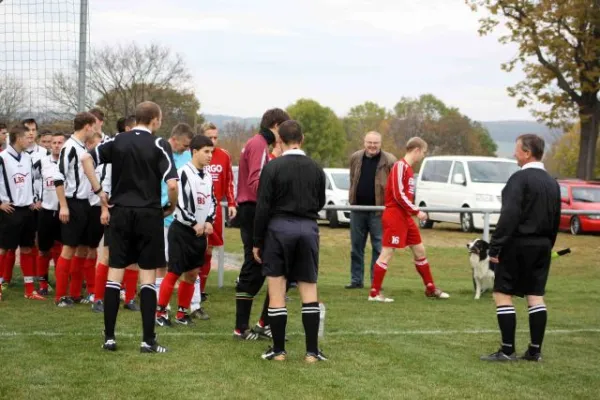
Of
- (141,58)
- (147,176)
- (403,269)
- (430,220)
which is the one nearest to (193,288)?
(147,176)

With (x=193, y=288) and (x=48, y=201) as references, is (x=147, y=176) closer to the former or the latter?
(x=193, y=288)

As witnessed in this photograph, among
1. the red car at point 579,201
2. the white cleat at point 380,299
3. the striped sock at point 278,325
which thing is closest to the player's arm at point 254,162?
the striped sock at point 278,325

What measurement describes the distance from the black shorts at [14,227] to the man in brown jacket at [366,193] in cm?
464

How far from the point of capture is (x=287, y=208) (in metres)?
7.57

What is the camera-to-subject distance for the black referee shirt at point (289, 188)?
24.8ft

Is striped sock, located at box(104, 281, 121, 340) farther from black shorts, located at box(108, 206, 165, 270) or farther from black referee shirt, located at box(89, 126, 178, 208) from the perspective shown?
black referee shirt, located at box(89, 126, 178, 208)

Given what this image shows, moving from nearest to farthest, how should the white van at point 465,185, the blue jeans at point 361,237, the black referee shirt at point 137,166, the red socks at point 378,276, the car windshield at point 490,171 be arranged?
the black referee shirt at point 137,166
the red socks at point 378,276
the blue jeans at point 361,237
the white van at point 465,185
the car windshield at point 490,171

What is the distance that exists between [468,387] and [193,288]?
12.0 ft

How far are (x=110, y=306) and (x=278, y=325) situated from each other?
144 centimetres

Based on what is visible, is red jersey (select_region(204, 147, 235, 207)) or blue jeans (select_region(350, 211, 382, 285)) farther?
blue jeans (select_region(350, 211, 382, 285))

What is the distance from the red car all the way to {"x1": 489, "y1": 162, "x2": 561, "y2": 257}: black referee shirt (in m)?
17.4

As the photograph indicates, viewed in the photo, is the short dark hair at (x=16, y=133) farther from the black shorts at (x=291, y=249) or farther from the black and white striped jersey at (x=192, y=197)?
the black shorts at (x=291, y=249)

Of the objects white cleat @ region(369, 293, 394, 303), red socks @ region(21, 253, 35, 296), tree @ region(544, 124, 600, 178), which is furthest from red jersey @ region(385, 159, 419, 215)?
tree @ region(544, 124, 600, 178)

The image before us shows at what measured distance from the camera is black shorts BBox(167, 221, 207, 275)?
29.9ft
